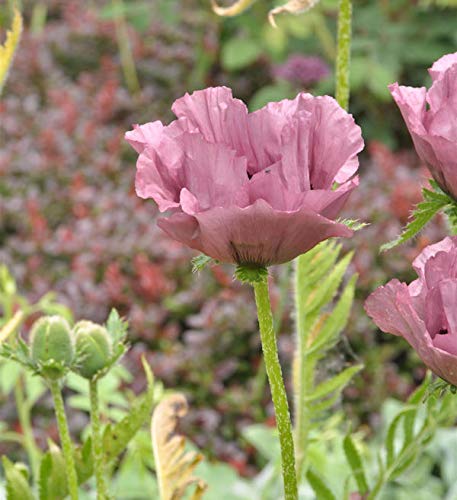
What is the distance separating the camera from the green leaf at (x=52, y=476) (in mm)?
581

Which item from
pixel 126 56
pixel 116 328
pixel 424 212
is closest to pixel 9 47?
pixel 116 328

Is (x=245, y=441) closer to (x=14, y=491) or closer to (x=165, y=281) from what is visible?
(x=165, y=281)

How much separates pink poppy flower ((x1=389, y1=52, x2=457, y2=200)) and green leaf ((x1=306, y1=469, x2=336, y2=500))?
9.1 inches

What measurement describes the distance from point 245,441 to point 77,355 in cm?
112

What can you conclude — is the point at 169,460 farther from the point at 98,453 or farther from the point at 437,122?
the point at 437,122

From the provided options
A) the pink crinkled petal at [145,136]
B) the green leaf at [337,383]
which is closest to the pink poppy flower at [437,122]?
the pink crinkled petal at [145,136]

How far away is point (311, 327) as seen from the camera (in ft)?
2.27

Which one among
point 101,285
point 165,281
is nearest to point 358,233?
point 165,281

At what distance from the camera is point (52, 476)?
0.60m

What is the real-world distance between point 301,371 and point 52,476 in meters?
0.18

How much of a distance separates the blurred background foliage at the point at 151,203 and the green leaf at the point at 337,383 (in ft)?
0.51

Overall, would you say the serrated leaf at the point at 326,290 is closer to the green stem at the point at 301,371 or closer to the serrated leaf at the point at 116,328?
the green stem at the point at 301,371

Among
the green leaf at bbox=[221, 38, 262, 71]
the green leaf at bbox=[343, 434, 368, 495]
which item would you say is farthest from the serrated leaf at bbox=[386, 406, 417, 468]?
the green leaf at bbox=[221, 38, 262, 71]

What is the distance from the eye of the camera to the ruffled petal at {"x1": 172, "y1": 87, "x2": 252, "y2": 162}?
0.46 m
